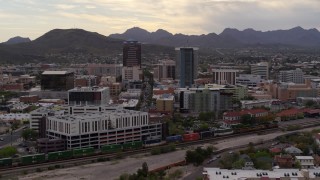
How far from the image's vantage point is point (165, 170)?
13.2m

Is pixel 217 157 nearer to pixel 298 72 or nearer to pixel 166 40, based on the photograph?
pixel 298 72

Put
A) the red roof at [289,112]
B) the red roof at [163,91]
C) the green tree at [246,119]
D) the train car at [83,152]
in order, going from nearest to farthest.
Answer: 1. the train car at [83,152]
2. the green tree at [246,119]
3. the red roof at [289,112]
4. the red roof at [163,91]

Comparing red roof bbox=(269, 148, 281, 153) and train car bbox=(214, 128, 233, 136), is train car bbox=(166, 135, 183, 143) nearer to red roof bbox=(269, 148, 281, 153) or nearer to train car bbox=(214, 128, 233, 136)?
train car bbox=(214, 128, 233, 136)

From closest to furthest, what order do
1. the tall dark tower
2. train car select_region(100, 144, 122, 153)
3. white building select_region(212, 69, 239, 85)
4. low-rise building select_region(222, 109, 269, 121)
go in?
train car select_region(100, 144, 122, 153), low-rise building select_region(222, 109, 269, 121), white building select_region(212, 69, 239, 85), the tall dark tower

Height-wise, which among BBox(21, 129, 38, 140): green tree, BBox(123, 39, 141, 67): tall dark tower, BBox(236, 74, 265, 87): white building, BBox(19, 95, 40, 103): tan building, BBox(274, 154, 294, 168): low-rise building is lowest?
BBox(21, 129, 38, 140): green tree

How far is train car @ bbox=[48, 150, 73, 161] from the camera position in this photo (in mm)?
14677

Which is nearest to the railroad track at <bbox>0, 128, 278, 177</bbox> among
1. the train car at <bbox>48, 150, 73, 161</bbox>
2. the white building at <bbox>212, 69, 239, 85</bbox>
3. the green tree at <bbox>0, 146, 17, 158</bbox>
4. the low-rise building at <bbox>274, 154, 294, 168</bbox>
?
the train car at <bbox>48, 150, 73, 161</bbox>

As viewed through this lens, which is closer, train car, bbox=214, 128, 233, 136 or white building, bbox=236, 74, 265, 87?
train car, bbox=214, 128, 233, 136

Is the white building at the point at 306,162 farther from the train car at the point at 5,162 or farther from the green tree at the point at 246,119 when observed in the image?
the green tree at the point at 246,119

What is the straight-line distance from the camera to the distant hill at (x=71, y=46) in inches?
2663

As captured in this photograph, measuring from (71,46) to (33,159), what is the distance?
190 ft

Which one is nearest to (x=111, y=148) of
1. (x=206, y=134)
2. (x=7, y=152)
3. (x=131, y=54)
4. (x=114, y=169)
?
(x=114, y=169)

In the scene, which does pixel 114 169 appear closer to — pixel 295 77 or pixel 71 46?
pixel 295 77

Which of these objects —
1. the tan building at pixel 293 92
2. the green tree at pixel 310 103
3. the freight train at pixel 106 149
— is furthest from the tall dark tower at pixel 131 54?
the freight train at pixel 106 149
